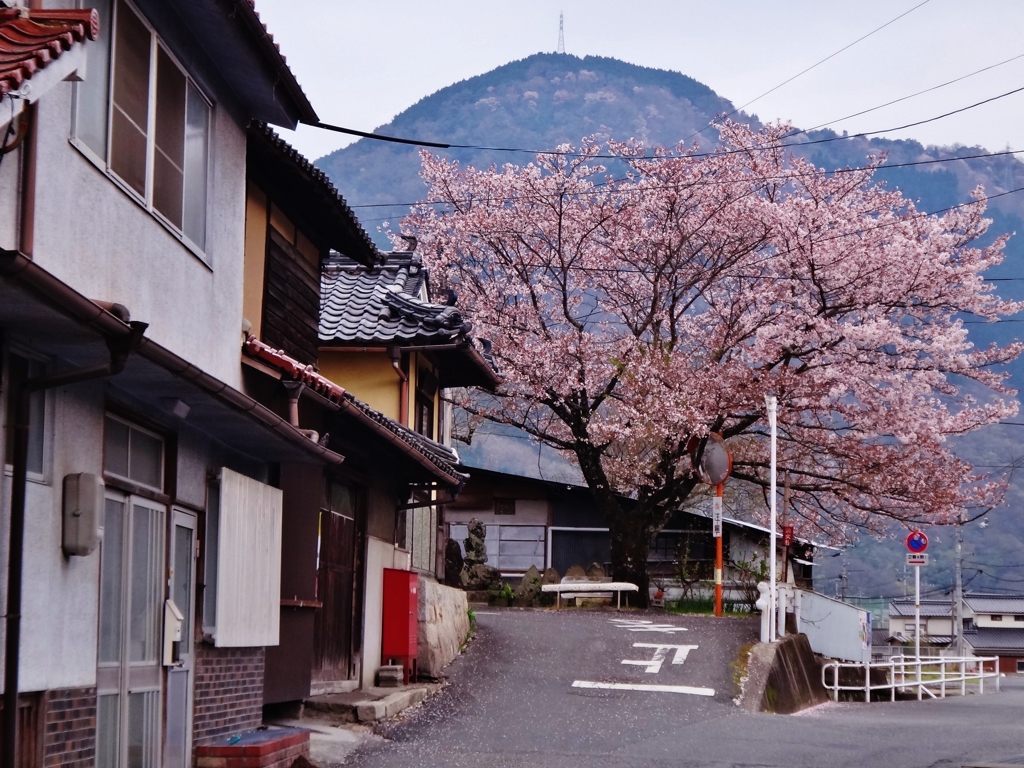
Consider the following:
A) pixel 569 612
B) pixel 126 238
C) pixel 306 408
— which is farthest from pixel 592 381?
pixel 126 238

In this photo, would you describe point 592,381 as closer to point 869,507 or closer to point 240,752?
point 869,507

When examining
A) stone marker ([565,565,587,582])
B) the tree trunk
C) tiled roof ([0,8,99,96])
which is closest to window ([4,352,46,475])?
tiled roof ([0,8,99,96])

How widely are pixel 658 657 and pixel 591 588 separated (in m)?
10.8

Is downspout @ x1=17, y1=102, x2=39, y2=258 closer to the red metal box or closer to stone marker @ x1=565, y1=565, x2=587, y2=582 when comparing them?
the red metal box

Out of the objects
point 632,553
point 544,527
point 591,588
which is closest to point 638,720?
point 591,588

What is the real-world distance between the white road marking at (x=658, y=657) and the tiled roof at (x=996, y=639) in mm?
61260

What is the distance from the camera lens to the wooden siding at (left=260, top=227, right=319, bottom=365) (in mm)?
12688

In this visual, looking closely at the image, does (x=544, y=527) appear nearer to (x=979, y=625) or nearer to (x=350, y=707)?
(x=350, y=707)

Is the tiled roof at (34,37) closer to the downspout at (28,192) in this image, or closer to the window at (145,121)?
Result: the downspout at (28,192)

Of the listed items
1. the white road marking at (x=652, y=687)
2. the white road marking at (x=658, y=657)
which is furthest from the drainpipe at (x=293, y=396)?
the white road marking at (x=658, y=657)

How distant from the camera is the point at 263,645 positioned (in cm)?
1137

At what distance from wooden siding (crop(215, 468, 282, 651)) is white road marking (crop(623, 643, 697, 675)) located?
786cm

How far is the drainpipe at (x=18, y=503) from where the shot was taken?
662 centimetres

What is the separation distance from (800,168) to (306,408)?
2111 centimetres
